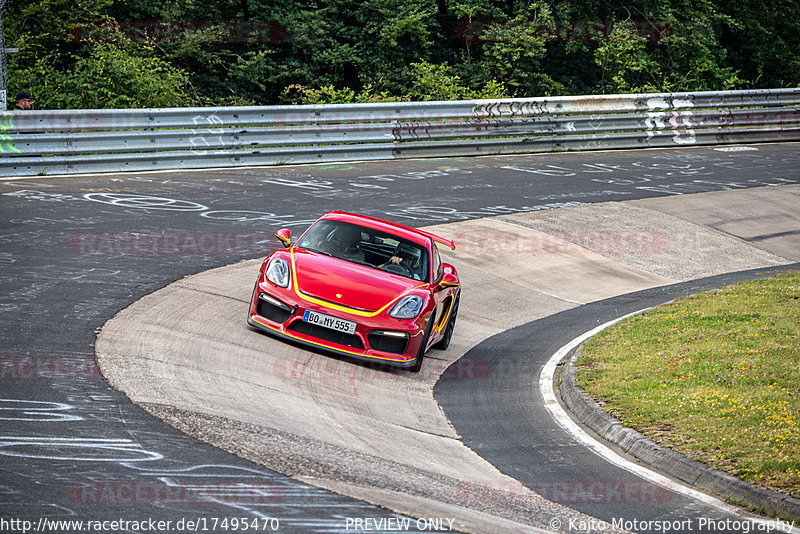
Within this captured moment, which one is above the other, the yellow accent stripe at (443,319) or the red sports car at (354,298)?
the red sports car at (354,298)

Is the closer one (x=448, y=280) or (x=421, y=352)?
(x=421, y=352)

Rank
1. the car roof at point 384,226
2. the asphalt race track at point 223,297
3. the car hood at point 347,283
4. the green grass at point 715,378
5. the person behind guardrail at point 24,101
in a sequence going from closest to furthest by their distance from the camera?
the asphalt race track at point 223,297 → the green grass at point 715,378 → the car hood at point 347,283 → the car roof at point 384,226 → the person behind guardrail at point 24,101

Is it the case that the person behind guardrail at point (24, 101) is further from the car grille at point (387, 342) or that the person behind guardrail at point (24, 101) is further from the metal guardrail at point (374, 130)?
the car grille at point (387, 342)

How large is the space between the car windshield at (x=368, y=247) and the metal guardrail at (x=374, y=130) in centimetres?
835

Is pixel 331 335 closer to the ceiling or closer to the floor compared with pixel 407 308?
closer to the floor

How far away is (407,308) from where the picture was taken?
32.5ft

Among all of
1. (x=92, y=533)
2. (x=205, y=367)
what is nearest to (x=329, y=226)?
(x=205, y=367)

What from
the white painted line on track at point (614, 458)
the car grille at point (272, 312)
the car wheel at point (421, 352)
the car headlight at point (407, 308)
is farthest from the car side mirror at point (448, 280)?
the car grille at point (272, 312)

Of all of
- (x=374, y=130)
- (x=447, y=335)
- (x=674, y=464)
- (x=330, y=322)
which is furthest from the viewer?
(x=374, y=130)

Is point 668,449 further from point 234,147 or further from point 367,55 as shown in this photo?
point 367,55

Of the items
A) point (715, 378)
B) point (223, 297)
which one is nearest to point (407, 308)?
point (223, 297)

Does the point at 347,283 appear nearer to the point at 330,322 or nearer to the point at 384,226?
the point at 330,322

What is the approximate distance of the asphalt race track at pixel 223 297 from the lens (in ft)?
18.3

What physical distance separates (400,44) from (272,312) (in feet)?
74.6
